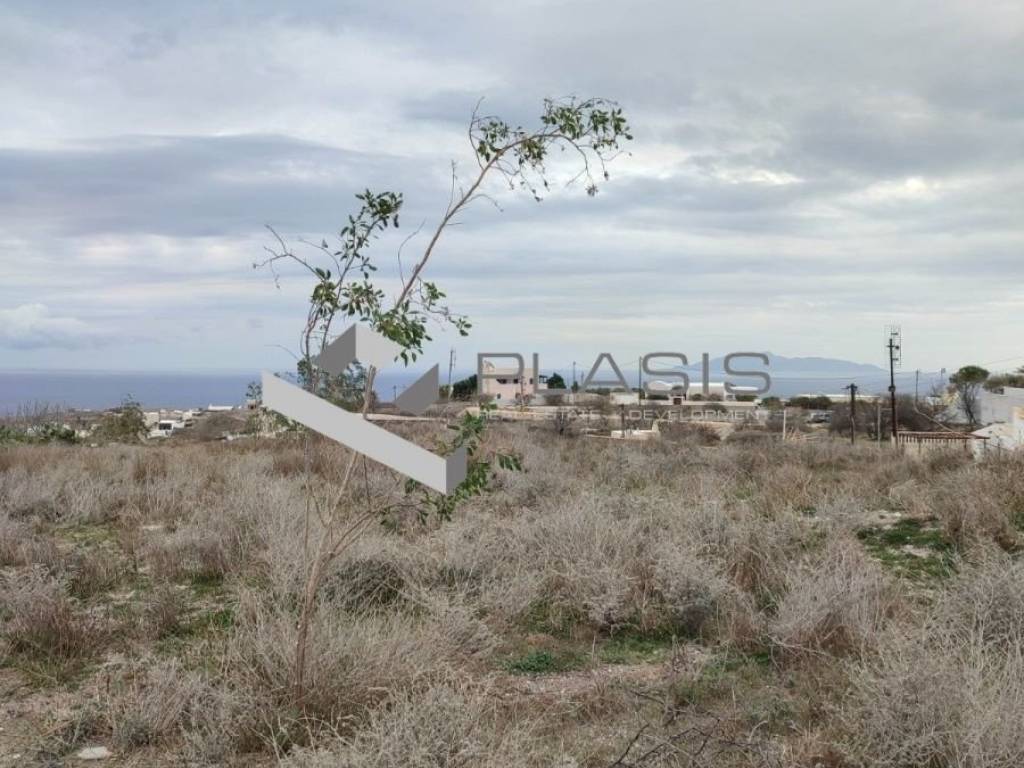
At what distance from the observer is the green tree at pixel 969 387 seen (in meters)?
53.6

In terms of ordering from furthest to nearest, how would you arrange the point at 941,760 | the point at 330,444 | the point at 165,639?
1. the point at 330,444
2. the point at 165,639
3. the point at 941,760

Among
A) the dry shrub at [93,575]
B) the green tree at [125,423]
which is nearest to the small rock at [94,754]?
the dry shrub at [93,575]

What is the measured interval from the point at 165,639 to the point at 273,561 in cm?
102

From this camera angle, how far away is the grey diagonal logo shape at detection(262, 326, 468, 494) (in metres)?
3.24

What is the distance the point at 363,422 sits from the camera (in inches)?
128

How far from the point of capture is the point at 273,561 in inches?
236

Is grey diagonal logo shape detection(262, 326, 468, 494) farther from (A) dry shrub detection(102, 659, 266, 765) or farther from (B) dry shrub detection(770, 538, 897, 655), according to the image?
(B) dry shrub detection(770, 538, 897, 655)

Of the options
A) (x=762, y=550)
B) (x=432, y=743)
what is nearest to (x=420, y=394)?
(x=432, y=743)

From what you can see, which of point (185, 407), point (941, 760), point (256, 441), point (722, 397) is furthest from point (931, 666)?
point (722, 397)

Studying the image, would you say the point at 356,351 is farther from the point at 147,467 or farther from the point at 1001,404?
the point at 1001,404

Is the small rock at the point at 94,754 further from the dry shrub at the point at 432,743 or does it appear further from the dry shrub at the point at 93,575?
the dry shrub at the point at 93,575

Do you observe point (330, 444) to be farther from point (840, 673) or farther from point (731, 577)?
point (840, 673)

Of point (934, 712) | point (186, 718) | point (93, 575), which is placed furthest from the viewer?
point (93, 575)

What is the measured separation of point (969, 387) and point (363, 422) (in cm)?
6456
